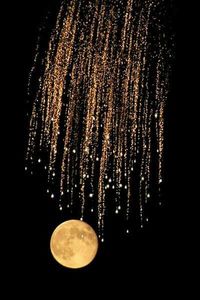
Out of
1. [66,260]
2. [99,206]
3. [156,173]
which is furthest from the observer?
[99,206]

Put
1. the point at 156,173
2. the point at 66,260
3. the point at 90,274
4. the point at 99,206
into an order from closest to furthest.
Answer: the point at 66,260
the point at 156,173
the point at 99,206
the point at 90,274

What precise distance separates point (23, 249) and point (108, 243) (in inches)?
37.3

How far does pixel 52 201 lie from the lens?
14.4 ft

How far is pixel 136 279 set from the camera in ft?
15.1

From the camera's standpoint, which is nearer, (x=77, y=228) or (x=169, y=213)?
(x=77, y=228)

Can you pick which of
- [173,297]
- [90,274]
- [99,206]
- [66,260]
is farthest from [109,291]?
[66,260]

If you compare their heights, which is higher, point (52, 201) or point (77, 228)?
point (52, 201)

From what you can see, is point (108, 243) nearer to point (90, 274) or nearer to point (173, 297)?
point (90, 274)

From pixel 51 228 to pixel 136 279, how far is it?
3.69 ft

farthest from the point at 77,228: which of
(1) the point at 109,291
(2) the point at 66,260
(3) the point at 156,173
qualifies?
(1) the point at 109,291

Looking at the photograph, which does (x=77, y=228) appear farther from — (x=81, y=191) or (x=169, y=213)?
(x=169, y=213)

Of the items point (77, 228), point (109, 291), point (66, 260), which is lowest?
point (109, 291)

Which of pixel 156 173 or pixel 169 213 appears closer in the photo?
pixel 156 173

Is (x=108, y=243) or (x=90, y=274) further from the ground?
(x=108, y=243)
